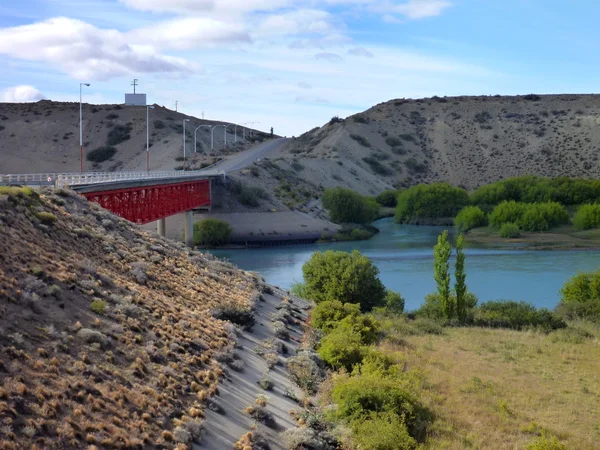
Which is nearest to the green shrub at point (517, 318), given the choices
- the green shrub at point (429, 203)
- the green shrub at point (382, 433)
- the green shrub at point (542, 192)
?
the green shrub at point (382, 433)

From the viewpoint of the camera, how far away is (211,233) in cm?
7431

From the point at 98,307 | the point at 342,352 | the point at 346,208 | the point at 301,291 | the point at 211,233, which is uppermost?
the point at 346,208

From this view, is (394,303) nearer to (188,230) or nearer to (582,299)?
(582,299)

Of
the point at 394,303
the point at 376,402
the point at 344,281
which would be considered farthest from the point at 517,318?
the point at 376,402

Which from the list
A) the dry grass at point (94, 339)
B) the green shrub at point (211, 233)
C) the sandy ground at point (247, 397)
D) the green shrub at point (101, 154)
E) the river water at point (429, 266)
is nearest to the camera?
the dry grass at point (94, 339)

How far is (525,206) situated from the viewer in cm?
8756

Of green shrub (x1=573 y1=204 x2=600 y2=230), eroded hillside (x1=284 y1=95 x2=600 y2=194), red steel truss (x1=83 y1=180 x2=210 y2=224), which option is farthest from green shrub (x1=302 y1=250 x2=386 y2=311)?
eroded hillside (x1=284 y1=95 x2=600 y2=194)

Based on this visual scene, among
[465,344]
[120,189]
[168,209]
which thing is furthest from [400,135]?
[465,344]

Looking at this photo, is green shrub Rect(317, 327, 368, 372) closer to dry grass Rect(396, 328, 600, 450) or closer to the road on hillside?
dry grass Rect(396, 328, 600, 450)

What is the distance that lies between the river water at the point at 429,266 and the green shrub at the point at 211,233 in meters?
3.05

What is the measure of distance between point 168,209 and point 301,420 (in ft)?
131

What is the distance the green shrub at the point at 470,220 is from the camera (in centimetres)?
8719

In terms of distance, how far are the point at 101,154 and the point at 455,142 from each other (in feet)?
218

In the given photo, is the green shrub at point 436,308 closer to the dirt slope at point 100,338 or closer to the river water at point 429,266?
the river water at point 429,266
